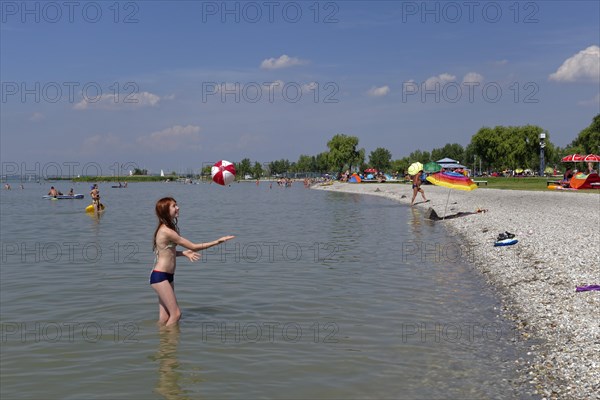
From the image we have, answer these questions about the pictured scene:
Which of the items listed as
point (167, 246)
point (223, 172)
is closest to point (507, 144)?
point (223, 172)

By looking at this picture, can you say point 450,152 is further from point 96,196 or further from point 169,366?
point 169,366

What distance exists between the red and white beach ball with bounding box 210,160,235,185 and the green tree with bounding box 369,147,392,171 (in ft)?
549

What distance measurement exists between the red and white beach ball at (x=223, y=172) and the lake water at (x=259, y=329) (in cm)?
269

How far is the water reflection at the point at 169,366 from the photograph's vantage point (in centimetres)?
716

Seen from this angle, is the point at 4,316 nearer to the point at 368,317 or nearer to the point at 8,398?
the point at 8,398

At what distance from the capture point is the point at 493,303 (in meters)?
12.0

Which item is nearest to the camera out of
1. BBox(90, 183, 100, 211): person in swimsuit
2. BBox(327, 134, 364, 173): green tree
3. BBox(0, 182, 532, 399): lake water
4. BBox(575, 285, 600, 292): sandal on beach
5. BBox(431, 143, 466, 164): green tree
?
BBox(0, 182, 532, 399): lake water

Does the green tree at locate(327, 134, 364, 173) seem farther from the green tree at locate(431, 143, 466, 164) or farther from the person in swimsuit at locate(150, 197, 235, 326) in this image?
the person in swimsuit at locate(150, 197, 235, 326)

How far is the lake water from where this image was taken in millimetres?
7449

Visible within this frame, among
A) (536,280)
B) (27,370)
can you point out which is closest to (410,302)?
(536,280)

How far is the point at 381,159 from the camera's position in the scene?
177 m

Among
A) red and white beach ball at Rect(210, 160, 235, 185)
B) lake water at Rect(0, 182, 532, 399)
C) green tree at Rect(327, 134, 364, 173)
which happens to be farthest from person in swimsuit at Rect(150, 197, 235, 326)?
green tree at Rect(327, 134, 364, 173)

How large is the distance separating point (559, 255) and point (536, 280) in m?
2.94

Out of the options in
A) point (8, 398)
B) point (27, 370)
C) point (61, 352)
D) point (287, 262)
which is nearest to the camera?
point (8, 398)
